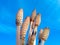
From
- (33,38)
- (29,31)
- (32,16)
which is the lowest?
(33,38)

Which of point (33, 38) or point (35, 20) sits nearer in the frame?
point (33, 38)

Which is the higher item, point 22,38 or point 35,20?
point 35,20

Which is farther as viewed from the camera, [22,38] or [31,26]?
[31,26]

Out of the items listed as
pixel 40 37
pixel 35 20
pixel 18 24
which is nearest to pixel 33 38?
pixel 40 37

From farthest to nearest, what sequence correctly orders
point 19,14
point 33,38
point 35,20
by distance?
point 19,14 < point 35,20 < point 33,38

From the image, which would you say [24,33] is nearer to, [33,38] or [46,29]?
[33,38]

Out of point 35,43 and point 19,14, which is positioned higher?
point 19,14

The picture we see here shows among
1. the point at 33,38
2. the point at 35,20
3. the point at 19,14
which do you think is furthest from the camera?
the point at 19,14

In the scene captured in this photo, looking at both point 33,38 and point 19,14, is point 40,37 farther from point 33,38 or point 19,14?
point 19,14

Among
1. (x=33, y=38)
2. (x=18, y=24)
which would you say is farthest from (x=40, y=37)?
(x=18, y=24)
